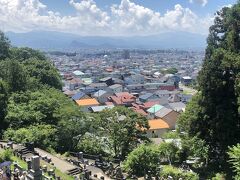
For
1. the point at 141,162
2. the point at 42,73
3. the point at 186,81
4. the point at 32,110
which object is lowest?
the point at 186,81

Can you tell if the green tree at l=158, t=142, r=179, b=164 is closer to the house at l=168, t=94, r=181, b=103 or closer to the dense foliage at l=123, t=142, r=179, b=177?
the dense foliage at l=123, t=142, r=179, b=177

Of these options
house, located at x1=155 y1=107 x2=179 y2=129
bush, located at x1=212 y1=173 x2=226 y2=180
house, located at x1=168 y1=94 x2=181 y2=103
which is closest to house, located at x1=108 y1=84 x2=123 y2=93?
house, located at x1=168 y1=94 x2=181 y2=103

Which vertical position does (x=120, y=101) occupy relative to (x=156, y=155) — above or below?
below

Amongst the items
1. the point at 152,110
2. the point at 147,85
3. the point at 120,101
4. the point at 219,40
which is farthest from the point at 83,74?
the point at 219,40

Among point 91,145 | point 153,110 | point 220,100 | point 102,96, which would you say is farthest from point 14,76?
point 102,96

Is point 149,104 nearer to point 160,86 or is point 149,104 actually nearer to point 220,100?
point 160,86

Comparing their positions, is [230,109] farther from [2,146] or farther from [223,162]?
[2,146]

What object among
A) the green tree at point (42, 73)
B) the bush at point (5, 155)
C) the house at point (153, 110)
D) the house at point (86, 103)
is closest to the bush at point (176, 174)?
the bush at point (5, 155)

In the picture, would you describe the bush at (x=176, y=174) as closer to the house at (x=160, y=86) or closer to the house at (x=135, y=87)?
the house at (x=135, y=87)
